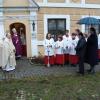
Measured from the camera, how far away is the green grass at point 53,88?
9795 millimetres

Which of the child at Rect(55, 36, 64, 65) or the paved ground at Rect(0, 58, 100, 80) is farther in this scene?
the child at Rect(55, 36, 64, 65)

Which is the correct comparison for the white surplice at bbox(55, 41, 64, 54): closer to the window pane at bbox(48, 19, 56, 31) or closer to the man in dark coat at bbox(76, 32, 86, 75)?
the man in dark coat at bbox(76, 32, 86, 75)

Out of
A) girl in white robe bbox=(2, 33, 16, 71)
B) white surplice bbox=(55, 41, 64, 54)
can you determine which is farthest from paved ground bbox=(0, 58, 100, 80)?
white surplice bbox=(55, 41, 64, 54)

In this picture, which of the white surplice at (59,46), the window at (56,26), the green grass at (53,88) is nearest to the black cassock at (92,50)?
the green grass at (53,88)

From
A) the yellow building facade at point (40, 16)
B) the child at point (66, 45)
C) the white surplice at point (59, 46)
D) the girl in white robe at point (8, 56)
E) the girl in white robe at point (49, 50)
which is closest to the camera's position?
the girl in white robe at point (8, 56)

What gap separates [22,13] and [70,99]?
10.9m

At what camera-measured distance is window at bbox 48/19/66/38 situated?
67.3 ft

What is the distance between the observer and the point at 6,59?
15188 mm

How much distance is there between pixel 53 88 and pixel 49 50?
5307 millimetres

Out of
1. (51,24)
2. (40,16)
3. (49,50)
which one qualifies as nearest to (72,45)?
(49,50)

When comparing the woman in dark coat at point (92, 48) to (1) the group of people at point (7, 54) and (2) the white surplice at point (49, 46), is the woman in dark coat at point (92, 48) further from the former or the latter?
(1) the group of people at point (7, 54)

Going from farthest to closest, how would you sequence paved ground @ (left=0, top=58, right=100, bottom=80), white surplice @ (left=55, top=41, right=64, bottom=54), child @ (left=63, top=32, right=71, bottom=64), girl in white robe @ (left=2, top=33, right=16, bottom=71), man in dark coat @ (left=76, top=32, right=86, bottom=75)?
child @ (left=63, top=32, right=71, bottom=64) → white surplice @ (left=55, top=41, right=64, bottom=54) → girl in white robe @ (left=2, top=33, right=16, bottom=71) → paved ground @ (left=0, top=58, right=100, bottom=80) → man in dark coat @ (left=76, top=32, right=86, bottom=75)

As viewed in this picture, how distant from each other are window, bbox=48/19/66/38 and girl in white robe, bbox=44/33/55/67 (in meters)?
4.09

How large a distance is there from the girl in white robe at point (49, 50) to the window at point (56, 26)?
409 centimetres
